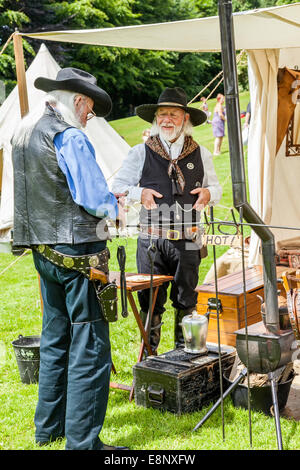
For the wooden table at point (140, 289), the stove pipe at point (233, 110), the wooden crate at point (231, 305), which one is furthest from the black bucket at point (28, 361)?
the stove pipe at point (233, 110)

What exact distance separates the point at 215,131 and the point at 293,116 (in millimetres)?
9046

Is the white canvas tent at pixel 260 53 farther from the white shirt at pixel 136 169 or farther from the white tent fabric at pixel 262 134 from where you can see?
the white shirt at pixel 136 169

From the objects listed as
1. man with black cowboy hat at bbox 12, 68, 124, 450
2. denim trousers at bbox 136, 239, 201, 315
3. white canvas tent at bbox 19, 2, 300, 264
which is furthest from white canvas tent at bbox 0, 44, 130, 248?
man with black cowboy hat at bbox 12, 68, 124, 450

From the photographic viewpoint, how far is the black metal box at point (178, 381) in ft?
10.4

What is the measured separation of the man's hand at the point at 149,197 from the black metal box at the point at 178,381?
942 mm

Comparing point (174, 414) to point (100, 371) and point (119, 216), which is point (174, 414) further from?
point (119, 216)

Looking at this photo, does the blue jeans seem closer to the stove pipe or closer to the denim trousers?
the stove pipe

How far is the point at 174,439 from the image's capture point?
2.90m

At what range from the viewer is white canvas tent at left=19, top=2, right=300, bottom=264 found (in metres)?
3.66

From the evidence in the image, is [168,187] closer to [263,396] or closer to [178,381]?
[178,381]

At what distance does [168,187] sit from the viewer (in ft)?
12.0

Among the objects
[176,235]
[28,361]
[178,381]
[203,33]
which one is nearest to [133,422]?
[178,381]

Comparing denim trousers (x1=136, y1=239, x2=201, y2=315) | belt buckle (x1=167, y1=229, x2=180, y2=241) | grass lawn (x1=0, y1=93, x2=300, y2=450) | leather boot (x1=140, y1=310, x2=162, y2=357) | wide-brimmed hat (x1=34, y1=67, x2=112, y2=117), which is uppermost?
wide-brimmed hat (x1=34, y1=67, x2=112, y2=117)
